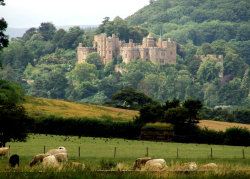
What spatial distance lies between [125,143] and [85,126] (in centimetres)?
735

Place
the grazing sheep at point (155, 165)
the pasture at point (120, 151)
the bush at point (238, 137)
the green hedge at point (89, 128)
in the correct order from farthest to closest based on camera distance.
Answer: the green hedge at point (89, 128) → the bush at point (238, 137) → the pasture at point (120, 151) → the grazing sheep at point (155, 165)

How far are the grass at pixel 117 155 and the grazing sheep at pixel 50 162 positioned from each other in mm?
780

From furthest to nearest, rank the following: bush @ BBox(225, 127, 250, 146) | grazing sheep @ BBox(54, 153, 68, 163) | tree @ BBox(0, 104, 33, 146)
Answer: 1. bush @ BBox(225, 127, 250, 146)
2. tree @ BBox(0, 104, 33, 146)
3. grazing sheep @ BBox(54, 153, 68, 163)

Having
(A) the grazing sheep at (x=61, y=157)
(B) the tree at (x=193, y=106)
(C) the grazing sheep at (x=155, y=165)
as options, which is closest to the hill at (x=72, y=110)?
(B) the tree at (x=193, y=106)

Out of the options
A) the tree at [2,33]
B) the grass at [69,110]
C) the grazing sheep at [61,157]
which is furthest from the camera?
the grass at [69,110]

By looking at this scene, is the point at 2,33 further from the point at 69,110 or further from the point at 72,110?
the point at 72,110

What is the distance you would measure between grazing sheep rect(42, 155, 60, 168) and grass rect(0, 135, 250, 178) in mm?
780

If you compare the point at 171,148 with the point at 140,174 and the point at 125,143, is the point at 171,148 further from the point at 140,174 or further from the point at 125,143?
the point at 140,174

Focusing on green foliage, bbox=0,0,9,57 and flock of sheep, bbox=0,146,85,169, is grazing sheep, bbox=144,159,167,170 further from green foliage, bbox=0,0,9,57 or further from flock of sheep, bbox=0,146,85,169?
green foliage, bbox=0,0,9,57

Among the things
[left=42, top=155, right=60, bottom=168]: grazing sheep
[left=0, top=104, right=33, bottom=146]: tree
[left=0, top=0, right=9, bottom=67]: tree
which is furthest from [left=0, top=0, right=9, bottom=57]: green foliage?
[left=42, top=155, right=60, bottom=168]: grazing sheep

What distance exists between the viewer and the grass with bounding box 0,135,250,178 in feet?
96.8

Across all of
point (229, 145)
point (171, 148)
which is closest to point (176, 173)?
point (171, 148)

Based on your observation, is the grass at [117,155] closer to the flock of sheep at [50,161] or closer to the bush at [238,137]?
the flock of sheep at [50,161]

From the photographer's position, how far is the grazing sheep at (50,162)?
103 ft
